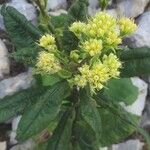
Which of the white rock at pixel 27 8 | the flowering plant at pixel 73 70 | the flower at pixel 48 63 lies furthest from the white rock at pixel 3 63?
the flower at pixel 48 63

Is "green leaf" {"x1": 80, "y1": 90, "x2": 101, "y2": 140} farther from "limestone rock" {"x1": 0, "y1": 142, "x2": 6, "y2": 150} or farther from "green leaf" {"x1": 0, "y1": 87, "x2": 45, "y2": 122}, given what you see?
"limestone rock" {"x1": 0, "y1": 142, "x2": 6, "y2": 150}

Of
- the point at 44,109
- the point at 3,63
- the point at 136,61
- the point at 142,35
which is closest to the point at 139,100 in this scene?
the point at 142,35

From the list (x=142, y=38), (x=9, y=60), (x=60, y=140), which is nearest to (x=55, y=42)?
(x=60, y=140)

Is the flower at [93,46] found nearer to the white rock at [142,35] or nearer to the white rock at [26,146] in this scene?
the white rock at [26,146]

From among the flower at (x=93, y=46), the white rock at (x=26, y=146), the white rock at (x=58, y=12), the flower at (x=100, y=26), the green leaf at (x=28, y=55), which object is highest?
the flower at (x=100, y=26)

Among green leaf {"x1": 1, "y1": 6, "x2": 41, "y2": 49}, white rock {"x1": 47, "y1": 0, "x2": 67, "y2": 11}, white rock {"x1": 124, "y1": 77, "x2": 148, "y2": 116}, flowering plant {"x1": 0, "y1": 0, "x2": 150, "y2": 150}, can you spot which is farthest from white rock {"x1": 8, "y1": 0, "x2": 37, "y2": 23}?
green leaf {"x1": 1, "y1": 6, "x2": 41, "y2": 49}

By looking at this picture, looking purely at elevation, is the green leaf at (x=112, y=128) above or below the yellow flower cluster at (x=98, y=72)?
below

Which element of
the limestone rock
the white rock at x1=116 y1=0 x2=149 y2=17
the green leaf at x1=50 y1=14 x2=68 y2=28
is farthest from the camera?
the white rock at x1=116 y1=0 x2=149 y2=17
